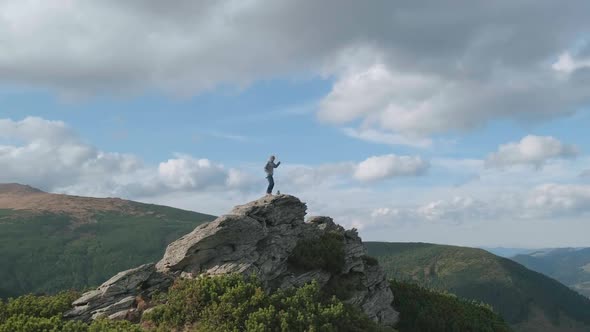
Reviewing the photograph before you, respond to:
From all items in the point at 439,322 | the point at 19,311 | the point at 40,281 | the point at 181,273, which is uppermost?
the point at 181,273

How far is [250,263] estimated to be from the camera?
1303 inches

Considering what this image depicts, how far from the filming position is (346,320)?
27031mm

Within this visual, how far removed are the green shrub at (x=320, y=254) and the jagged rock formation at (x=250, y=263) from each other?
1.35ft

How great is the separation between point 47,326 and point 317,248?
21107 mm

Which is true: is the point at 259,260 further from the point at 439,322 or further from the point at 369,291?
the point at 439,322

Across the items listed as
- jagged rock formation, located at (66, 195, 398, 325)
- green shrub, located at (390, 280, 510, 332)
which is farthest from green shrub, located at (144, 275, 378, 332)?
green shrub, located at (390, 280, 510, 332)

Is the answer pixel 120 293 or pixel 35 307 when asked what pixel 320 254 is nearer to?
pixel 120 293

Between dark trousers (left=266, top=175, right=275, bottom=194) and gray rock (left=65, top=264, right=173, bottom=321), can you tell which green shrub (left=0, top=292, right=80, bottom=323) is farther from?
dark trousers (left=266, top=175, right=275, bottom=194)

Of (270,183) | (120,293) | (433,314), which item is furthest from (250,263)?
(433,314)

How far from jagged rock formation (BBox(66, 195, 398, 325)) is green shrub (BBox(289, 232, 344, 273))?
412mm

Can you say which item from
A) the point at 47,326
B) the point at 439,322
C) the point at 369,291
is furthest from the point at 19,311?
the point at 439,322

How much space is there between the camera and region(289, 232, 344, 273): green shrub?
124 feet

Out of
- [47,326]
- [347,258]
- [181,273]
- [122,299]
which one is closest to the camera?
[47,326]

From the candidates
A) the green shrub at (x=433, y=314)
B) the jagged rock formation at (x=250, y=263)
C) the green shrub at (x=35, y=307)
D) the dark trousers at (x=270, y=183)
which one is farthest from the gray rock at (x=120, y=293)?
the green shrub at (x=433, y=314)
